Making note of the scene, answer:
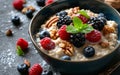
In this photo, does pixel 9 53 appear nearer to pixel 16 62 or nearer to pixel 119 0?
pixel 16 62

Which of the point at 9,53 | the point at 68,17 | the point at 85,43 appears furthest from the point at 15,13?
the point at 85,43

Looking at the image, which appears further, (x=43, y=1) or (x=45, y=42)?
(x=43, y=1)

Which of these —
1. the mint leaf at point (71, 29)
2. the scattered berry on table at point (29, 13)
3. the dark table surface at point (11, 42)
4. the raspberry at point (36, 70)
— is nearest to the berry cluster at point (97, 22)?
the mint leaf at point (71, 29)

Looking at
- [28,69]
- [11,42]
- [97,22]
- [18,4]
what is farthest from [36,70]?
[18,4]

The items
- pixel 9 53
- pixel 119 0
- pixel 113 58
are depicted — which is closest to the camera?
pixel 113 58

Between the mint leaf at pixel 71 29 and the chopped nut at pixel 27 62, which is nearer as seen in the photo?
the mint leaf at pixel 71 29

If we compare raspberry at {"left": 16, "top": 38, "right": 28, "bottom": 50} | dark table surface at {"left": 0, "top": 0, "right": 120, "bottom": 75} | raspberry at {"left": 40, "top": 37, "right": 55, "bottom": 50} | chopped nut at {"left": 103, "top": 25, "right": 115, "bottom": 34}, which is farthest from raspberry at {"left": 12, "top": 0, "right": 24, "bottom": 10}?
chopped nut at {"left": 103, "top": 25, "right": 115, "bottom": 34}

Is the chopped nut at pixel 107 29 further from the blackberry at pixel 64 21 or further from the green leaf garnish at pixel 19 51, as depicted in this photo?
the green leaf garnish at pixel 19 51
